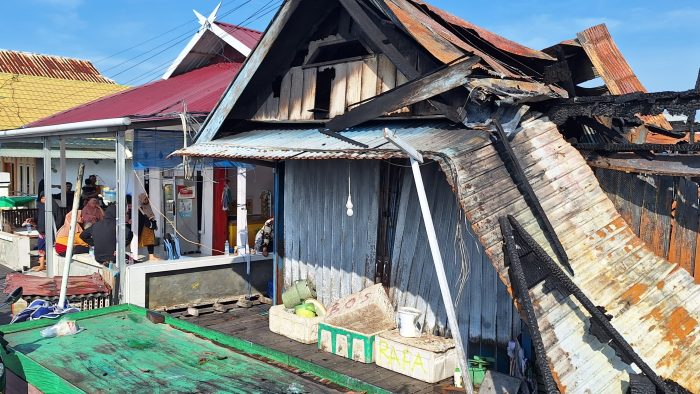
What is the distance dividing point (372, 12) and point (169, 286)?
5.91m

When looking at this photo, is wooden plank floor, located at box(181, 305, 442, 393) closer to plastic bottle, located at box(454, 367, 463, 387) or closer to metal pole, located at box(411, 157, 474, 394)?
plastic bottle, located at box(454, 367, 463, 387)

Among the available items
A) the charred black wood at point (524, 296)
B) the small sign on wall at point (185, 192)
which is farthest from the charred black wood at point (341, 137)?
the small sign on wall at point (185, 192)

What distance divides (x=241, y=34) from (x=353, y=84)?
6.85m

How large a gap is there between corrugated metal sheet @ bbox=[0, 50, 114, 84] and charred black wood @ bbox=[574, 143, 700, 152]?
24.5 metres

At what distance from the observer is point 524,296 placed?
15.1 feet

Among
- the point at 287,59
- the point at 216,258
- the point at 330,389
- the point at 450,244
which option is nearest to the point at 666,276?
the point at 450,244

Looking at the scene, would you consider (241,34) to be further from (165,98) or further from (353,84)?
(353,84)

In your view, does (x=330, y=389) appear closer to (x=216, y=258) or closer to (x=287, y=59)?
(x=287, y=59)

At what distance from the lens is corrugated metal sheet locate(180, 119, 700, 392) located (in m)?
4.71

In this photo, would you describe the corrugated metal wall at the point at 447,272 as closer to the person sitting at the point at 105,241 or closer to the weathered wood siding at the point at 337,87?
the weathered wood siding at the point at 337,87

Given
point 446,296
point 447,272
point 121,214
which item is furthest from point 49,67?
point 446,296

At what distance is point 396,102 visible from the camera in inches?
258

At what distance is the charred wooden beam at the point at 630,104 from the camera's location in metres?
4.88

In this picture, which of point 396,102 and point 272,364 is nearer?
point 272,364
